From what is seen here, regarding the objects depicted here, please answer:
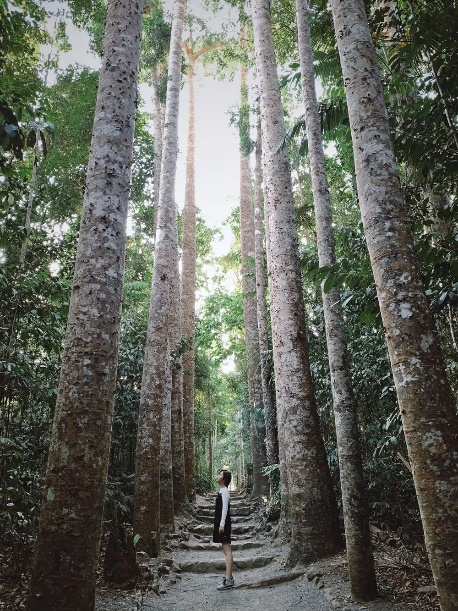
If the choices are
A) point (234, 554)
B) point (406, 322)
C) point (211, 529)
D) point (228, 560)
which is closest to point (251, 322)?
point (211, 529)

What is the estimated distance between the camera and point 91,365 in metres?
3.33

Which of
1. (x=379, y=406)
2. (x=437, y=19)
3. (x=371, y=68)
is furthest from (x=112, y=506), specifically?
(x=437, y=19)

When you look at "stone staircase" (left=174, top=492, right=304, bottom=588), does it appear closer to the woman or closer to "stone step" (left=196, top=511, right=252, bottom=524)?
the woman

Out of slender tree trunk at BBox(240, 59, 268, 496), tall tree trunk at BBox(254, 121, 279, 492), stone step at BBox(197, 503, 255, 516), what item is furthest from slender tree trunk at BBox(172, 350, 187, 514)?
slender tree trunk at BBox(240, 59, 268, 496)

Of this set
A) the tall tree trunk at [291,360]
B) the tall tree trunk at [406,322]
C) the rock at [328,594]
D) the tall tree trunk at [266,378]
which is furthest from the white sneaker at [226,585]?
the tall tree trunk at [406,322]

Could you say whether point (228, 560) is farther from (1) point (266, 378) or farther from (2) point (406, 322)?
(1) point (266, 378)

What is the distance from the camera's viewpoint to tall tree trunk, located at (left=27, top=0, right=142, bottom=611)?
2887mm

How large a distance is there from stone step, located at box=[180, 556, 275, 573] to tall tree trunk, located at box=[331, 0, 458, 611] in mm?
5919

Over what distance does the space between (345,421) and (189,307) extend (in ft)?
42.1

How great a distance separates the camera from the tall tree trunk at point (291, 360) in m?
6.26

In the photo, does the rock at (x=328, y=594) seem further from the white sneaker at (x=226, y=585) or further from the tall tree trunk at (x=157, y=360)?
the tall tree trunk at (x=157, y=360)

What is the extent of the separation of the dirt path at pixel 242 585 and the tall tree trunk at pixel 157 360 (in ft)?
2.75

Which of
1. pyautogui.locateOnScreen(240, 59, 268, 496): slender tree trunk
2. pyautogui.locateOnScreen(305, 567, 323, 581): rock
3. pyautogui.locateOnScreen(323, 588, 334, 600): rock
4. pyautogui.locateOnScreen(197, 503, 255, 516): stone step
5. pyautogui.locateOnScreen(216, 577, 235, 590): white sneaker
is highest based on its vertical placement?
pyautogui.locateOnScreen(240, 59, 268, 496): slender tree trunk

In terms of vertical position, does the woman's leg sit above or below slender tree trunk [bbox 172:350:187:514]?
below
